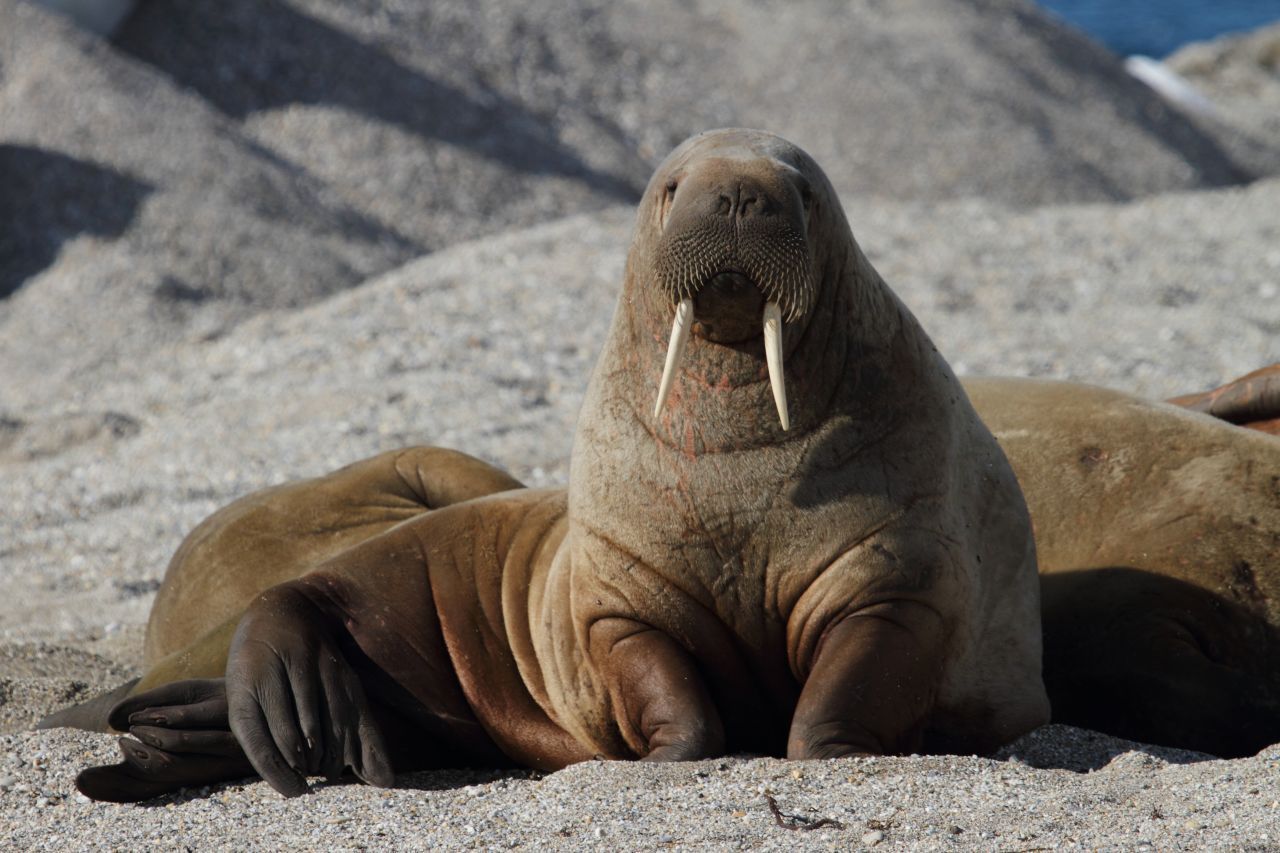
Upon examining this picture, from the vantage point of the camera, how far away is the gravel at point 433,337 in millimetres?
3422

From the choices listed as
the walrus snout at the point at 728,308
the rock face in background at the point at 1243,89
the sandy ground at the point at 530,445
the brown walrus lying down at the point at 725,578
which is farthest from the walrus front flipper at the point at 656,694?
the rock face in background at the point at 1243,89

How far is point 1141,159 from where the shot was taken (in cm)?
1459

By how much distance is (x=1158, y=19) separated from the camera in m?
41.0

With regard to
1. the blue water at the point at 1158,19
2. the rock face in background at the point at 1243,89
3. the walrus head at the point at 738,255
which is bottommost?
the blue water at the point at 1158,19

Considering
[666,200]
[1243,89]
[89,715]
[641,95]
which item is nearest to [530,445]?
[89,715]

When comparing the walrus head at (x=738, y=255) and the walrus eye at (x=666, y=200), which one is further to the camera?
the walrus eye at (x=666, y=200)

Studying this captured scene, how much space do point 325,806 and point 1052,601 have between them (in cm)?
200

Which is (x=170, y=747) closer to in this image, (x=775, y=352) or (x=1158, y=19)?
(x=775, y=352)

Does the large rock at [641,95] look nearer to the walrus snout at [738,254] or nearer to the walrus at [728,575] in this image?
the walrus at [728,575]

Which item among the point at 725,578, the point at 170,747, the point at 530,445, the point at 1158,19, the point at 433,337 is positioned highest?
the point at 725,578

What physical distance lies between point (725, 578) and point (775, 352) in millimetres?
557

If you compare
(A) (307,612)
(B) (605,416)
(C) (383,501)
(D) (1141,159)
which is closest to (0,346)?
(C) (383,501)

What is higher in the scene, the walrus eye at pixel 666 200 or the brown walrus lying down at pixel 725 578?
the walrus eye at pixel 666 200

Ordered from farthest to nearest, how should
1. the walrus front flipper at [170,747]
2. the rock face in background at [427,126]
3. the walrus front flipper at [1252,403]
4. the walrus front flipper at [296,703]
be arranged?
the rock face in background at [427,126] < the walrus front flipper at [1252,403] < the walrus front flipper at [296,703] < the walrus front flipper at [170,747]
